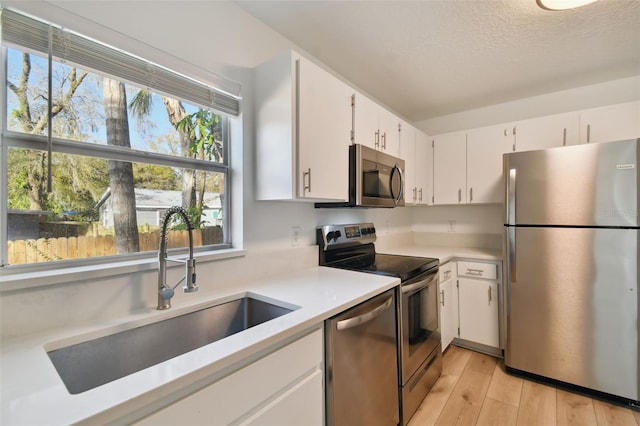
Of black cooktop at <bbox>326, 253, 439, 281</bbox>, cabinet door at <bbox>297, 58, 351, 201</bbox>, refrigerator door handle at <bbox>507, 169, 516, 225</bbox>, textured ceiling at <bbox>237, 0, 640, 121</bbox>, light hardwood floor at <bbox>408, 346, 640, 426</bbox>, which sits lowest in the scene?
light hardwood floor at <bbox>408, 346, 640, 426</bbox>

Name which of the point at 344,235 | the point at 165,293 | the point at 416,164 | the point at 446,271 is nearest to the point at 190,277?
the point at 165,293

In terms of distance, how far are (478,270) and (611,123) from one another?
153cm

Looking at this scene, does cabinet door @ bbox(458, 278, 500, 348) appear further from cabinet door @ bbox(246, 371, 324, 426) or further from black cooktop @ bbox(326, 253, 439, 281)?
cabinet door @ bbox(246, 371, 324, 426)

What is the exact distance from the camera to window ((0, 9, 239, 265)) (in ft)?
3.16

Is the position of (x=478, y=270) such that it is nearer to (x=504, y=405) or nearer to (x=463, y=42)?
(x=504, y=405)

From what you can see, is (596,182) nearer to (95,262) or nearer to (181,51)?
(181,51)

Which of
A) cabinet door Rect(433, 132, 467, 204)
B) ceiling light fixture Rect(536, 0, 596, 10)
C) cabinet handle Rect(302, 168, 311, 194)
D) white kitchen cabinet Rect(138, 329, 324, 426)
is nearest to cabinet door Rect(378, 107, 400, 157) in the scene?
cabinet door Rect(433, 132, 467, 204)

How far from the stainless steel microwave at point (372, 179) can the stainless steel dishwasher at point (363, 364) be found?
635 mm

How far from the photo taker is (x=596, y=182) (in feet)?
5.86

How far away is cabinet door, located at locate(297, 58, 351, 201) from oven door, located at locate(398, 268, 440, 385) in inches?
28.4

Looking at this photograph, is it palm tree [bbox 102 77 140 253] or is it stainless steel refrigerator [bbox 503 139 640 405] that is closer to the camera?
palm tree [bbox 102 77 140 253]

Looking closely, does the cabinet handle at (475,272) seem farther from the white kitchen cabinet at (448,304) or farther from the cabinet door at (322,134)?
the cabinet door at (322,134)

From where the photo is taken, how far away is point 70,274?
38.2 inches

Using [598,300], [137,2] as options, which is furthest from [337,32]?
[598,300]
